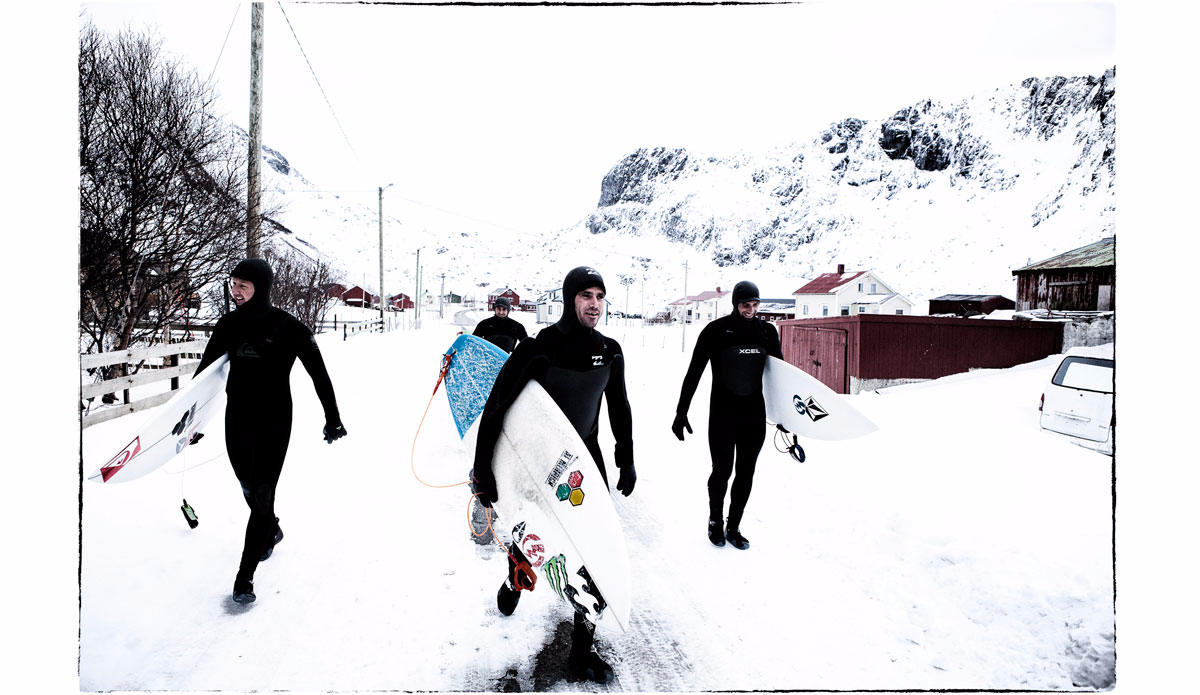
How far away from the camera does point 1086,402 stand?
9.63ft

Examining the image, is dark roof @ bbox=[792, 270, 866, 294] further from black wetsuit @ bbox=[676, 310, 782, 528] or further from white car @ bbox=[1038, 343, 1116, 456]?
black wetsuit @ bbox=[676, 310, 782, 528]

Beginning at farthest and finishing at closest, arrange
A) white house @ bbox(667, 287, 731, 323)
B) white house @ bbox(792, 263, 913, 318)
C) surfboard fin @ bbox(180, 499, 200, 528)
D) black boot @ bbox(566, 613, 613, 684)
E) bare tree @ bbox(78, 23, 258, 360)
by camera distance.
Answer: white house @ bbox(792, 263, 913, 318) < white house @ bbox(667, 287, 731, 323) < surfboard fin @ bbox(180, 499, 200, 528) < bare tree @ bbox(78, 23, 258, 360) < black boot @ bbox(566, 613, 613, 684)

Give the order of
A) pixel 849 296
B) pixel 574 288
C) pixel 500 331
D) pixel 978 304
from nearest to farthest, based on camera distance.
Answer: pixel 574 288 < pixel 500 331 < pixel 978 304 < pixel 849 296

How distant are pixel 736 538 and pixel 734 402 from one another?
3.11 ft

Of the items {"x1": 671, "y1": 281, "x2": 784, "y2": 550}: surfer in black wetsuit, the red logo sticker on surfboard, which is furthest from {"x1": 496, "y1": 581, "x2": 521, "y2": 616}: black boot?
the red logo sticker on surfboard

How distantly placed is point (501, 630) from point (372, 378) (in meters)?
8.26

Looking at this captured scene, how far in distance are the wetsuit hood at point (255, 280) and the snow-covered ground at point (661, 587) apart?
1.00 meters

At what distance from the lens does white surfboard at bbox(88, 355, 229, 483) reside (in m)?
2.15

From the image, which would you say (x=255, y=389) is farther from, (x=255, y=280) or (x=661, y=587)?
(x=661, y=587)

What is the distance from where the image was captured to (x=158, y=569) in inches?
95.3

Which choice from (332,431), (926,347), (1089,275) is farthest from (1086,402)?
(926,347)

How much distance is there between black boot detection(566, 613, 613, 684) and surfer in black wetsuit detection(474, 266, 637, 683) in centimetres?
12

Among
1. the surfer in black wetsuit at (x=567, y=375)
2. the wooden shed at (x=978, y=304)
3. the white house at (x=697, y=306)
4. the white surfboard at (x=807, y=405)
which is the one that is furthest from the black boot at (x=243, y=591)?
the wooden shed at (x=978, y=304)

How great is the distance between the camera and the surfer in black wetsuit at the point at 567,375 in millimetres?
2211
